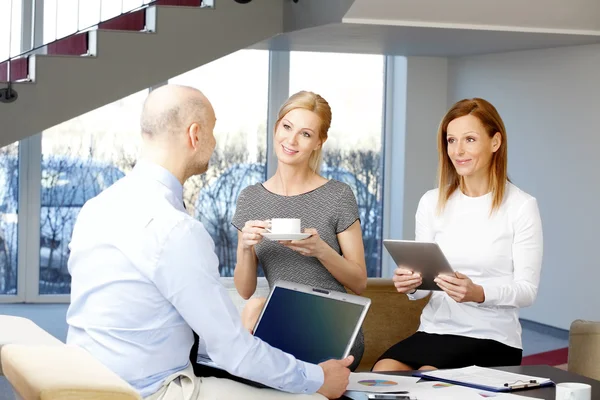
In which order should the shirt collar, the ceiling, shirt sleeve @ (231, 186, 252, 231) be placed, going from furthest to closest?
the ceiling < shirt sleeve @ (231, 186, 252, 231) < the shirt collar

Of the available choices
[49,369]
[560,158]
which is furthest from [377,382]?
[560,158]

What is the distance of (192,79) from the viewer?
848cm

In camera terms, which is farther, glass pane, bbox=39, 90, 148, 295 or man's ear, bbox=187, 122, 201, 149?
glass pane, bbox=39, 90, 148, 295

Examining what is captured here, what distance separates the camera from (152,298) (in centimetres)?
196

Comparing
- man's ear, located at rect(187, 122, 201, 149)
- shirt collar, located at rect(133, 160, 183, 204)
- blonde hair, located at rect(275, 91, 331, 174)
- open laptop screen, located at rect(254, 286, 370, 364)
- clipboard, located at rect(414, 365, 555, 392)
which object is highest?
blonde hair, located at rect(275, 91, 331, 174)

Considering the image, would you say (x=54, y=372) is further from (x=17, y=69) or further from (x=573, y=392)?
(x=17, y=69)

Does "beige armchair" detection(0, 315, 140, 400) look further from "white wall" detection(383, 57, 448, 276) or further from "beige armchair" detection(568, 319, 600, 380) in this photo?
"white wall" detection(383, 57, 448, 276)

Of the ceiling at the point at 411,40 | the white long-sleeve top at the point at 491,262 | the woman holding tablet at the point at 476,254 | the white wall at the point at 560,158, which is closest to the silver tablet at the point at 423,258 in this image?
the woman holding tablet at the point at 476,254

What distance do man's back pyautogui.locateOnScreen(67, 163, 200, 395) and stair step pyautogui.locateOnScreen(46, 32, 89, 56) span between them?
164 inches

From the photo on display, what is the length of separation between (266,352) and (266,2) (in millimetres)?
4890

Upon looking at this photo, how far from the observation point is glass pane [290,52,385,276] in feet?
29.1

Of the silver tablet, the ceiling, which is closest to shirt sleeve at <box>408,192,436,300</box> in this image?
the silver tablet

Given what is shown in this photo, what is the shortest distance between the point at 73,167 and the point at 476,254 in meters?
5.70

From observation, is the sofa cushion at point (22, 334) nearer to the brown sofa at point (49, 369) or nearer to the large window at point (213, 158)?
the brown sofa at point (49, 369)
